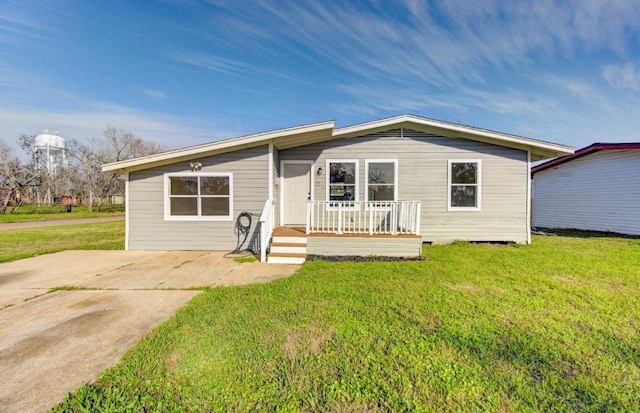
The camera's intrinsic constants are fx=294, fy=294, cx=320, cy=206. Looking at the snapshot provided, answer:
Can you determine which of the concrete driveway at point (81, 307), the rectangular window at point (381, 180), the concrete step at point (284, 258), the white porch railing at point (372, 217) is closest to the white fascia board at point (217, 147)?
the white porch railing at point (372, 217)

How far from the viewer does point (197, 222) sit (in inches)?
306

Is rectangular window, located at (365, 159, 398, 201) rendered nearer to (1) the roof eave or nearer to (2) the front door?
(1) the roof eave

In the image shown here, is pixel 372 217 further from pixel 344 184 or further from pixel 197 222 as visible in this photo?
pixel 197 222

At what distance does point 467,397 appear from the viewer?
77.4 inches

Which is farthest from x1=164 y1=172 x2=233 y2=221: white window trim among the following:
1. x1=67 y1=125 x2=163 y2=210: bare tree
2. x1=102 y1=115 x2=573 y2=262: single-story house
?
x1=67 y1=125 x2=163 y2=210: bare tree

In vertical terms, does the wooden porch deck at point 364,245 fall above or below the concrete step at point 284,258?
above

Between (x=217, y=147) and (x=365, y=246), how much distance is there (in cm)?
431

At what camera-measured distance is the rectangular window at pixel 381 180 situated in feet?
27.9

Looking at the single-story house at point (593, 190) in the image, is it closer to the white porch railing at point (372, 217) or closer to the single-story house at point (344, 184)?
the single-story house at point (344, 184)

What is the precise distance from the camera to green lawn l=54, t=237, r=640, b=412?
1.96 m

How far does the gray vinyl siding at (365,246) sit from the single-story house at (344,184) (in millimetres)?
681

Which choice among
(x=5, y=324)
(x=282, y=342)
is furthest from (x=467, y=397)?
(x=5, y=324)

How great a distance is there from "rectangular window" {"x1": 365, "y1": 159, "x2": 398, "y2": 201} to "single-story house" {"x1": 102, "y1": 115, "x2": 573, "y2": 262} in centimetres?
3

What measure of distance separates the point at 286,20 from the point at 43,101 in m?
15.8
